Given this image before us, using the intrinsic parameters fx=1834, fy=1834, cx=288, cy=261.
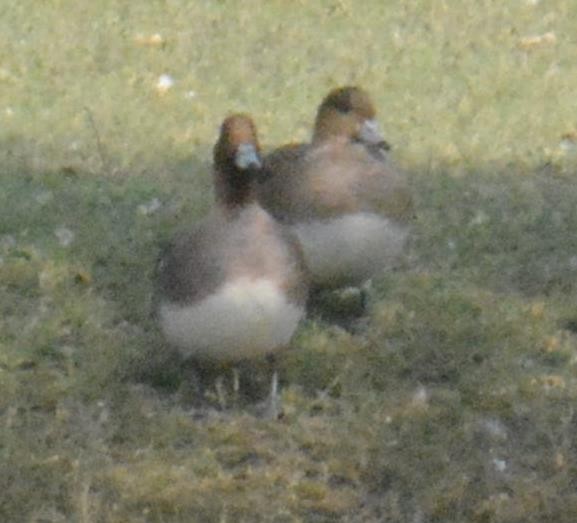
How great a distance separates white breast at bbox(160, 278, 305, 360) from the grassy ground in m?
0.22

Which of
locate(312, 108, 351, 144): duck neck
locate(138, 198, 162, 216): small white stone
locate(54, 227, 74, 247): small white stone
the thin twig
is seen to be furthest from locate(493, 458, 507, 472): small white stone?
the thin twig

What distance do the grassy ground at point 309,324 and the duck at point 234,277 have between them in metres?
0.24

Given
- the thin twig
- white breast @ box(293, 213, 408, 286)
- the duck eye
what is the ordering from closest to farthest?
the duck eye
white breast @ box(293, 213, 408, 286)
the thin twig

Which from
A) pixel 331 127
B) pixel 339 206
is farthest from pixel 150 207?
pixel 339 206

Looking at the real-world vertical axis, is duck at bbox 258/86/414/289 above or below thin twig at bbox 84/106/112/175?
below

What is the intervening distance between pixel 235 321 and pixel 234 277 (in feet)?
0.45

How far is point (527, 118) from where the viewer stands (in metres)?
8.90

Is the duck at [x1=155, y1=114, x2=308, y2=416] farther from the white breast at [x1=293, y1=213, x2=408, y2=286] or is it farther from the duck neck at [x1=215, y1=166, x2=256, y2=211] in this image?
the white breast at [x1=293, y1=213, x2=408, y2=286]

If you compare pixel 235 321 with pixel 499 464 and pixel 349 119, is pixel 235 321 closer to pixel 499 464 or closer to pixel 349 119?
pixel 499 464

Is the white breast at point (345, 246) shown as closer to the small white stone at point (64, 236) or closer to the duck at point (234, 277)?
the duck at point (234, 277)

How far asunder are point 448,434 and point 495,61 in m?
4.64

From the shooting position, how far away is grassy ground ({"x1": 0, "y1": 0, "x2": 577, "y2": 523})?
5.17 m

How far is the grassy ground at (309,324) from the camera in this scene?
204 inches

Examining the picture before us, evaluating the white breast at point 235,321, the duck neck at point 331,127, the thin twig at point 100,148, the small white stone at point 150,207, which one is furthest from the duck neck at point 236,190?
the thin twig at point 100,148
